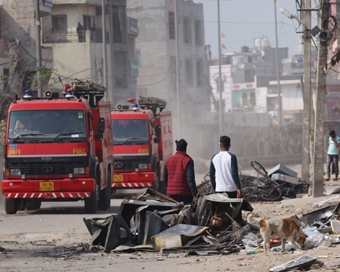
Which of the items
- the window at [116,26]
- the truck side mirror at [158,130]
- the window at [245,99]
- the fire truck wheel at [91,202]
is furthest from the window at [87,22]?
the window at [245,99]

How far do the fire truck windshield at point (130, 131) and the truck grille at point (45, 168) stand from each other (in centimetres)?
534

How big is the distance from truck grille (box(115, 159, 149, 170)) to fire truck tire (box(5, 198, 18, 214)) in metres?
4.96

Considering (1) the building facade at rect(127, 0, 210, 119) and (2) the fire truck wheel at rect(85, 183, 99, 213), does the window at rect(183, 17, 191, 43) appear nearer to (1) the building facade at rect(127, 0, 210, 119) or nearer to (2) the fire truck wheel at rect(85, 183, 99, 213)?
(1) the building facade at rect(127, 0, 210, 119)

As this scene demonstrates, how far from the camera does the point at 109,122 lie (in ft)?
59.3

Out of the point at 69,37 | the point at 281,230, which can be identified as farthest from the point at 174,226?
the point at 69,37

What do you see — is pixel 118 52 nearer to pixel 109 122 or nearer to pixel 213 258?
pixel 109 122

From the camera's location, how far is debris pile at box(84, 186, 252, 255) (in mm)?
8867

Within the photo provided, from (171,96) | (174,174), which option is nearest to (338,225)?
(174,174)

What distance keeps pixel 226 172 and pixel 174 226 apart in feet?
4.32

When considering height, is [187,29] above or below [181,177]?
above

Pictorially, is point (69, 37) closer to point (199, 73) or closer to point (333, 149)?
point (199, 73)

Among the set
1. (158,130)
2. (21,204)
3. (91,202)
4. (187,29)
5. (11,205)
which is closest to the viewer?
(91,202)

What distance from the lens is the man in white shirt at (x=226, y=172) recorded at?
9.91 meters

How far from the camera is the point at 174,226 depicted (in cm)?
924
